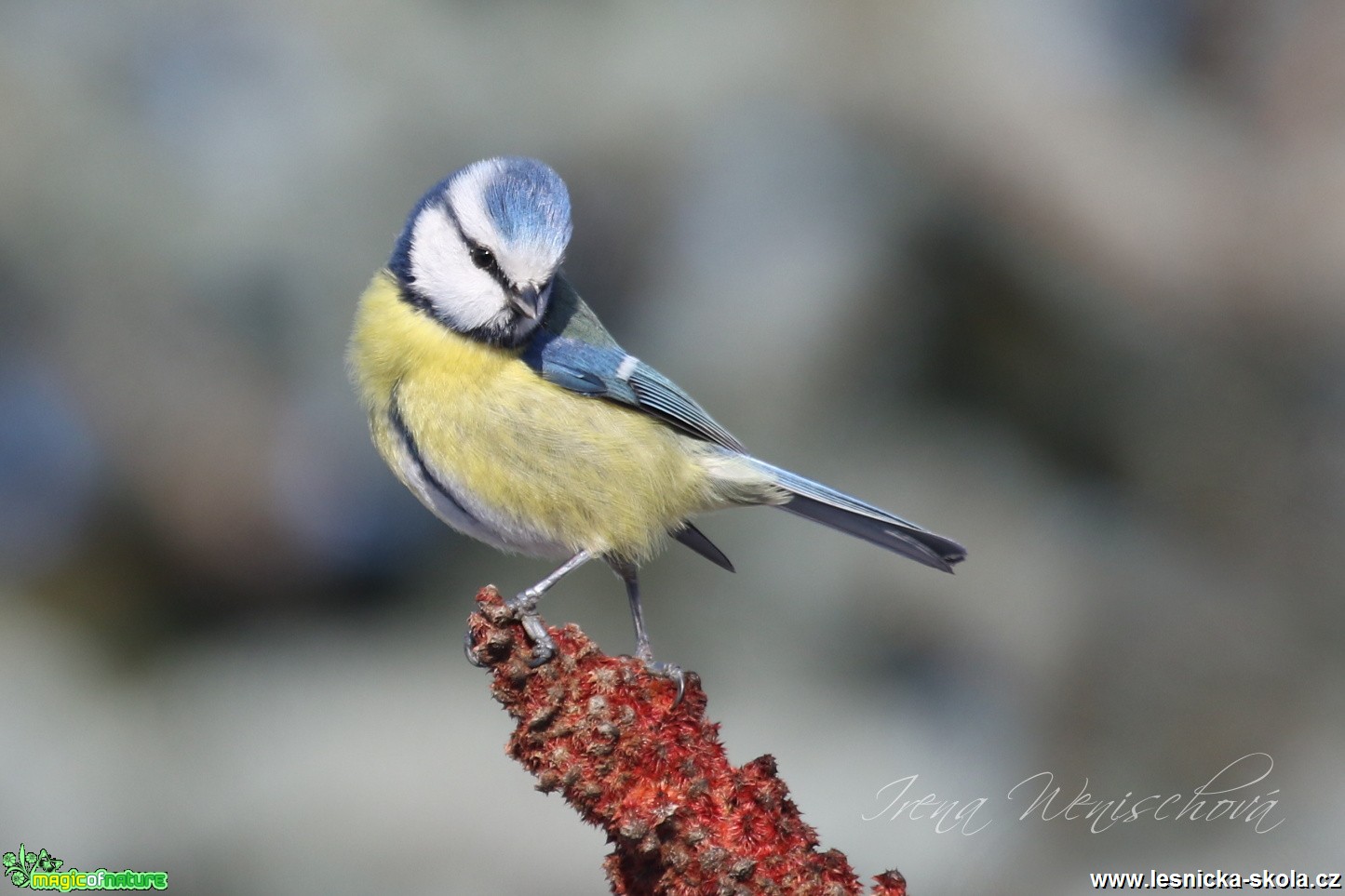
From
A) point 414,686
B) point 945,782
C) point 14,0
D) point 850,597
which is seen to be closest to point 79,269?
point 14,0

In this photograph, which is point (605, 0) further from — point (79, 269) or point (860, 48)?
point (79, 269)

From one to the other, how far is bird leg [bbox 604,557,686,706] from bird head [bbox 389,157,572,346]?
1.58 feet

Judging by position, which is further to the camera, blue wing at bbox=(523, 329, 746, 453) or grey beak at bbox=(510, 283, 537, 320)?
blue wing at bbox=(523, 329, 746, 453)

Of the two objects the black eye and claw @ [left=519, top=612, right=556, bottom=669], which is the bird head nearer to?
the black eye

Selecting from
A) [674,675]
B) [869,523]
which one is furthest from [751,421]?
[674,675]

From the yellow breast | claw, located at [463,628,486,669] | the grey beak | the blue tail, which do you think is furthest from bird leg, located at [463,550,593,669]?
the blue tail

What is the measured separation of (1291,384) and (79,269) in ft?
15.9

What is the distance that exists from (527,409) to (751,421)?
2725 mm

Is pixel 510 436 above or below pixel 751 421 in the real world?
below

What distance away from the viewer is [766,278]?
4715 mm

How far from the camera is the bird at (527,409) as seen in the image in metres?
2.10

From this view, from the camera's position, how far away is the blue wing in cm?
223

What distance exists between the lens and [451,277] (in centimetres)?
218

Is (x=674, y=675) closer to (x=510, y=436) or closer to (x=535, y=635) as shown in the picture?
(x=535, y=635)
